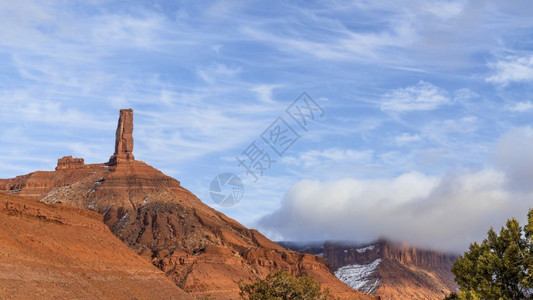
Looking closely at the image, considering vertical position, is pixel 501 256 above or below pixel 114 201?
below

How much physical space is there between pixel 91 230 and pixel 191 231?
56.7 m

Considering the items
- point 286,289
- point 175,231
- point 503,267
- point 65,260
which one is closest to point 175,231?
point 175,231

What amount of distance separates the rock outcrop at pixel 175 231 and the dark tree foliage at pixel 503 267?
105 meters

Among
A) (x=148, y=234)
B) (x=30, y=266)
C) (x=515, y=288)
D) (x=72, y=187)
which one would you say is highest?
(x=72, y=187)

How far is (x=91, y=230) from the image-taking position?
118 metres

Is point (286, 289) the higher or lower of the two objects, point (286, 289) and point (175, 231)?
the lower

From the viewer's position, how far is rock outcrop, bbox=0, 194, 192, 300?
261 feet

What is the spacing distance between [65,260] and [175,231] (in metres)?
77.8

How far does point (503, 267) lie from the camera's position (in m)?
39.6

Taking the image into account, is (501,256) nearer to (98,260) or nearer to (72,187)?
(98,260)

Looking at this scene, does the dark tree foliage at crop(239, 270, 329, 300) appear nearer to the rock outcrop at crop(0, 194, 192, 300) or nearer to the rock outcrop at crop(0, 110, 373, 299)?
the rock outcrop at crop(0, 194, 192, 300)

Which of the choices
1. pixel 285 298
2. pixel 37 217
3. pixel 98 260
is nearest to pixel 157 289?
pixel 98 260

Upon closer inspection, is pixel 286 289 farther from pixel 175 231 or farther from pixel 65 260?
pixel 175 231

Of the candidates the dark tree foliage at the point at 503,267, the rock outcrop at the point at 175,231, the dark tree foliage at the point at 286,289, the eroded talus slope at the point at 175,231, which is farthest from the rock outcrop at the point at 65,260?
the dark tree foliage at the point at 503,267
